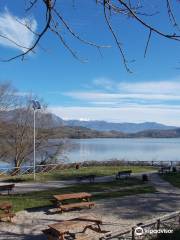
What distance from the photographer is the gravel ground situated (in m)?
14.5

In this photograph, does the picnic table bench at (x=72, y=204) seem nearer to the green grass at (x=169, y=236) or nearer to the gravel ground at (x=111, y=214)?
the gravel ground at (x=111, y=214)

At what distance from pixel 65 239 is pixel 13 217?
404 centimetres

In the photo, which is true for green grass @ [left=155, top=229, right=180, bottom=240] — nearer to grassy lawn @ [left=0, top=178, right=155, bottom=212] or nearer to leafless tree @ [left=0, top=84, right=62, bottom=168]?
grassy lawn @ [left=0, top=178, right=155, bottom=212]

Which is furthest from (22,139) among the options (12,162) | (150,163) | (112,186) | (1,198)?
(1,198)

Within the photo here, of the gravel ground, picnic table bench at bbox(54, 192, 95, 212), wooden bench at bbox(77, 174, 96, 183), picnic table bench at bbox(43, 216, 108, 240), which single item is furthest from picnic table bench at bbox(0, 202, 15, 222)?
wooden bench at bbox(77, 174, 96, 183)

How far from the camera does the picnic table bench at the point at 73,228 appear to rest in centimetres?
1255

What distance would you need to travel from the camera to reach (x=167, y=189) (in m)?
26.2

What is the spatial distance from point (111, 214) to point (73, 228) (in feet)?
13.1

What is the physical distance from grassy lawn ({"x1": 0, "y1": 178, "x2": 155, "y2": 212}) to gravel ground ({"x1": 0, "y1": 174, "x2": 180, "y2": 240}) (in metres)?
1.13

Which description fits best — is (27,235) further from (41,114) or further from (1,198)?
(41,114)

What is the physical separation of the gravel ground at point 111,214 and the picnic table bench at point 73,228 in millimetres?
600

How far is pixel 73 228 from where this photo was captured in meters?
13.6

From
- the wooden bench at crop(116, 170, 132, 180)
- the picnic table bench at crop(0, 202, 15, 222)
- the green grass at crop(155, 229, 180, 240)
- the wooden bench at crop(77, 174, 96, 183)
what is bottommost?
the green grass at crop(155, 229, 180, 240)

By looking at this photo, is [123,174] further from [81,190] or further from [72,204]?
[72,204]
